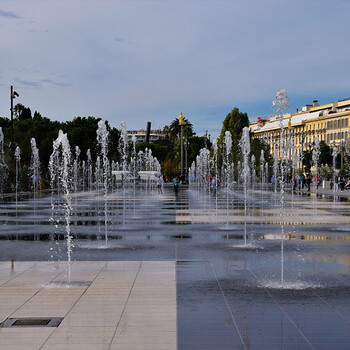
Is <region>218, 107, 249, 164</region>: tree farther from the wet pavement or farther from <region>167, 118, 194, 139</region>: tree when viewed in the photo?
the wet pavement

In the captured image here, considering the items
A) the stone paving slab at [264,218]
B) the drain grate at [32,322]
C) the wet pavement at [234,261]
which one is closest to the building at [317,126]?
the stone paving slab at [264,218]

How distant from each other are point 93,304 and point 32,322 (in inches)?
37.6

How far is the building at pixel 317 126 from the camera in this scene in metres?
110

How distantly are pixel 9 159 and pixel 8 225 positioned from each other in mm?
28990

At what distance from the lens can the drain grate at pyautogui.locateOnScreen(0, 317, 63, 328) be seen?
20.8ft

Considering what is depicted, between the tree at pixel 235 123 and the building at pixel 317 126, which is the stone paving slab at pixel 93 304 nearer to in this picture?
the tree at pixel 235 123

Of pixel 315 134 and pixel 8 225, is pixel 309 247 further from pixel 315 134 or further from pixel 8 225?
pixel 315 134

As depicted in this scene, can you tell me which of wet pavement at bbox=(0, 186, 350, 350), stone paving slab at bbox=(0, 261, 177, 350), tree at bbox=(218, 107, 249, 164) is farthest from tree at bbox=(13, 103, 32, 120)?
stone paving slab at bbox=(0, 261, 177, 350)

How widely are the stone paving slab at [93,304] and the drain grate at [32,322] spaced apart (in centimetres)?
9

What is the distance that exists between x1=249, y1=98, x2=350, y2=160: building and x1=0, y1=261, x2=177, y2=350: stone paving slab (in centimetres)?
9027

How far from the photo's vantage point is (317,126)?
4860 inches

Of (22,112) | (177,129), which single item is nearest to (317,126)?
(177,129)

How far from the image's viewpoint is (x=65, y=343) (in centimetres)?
572

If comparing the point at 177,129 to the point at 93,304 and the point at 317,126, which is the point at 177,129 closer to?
the point at 317,126
